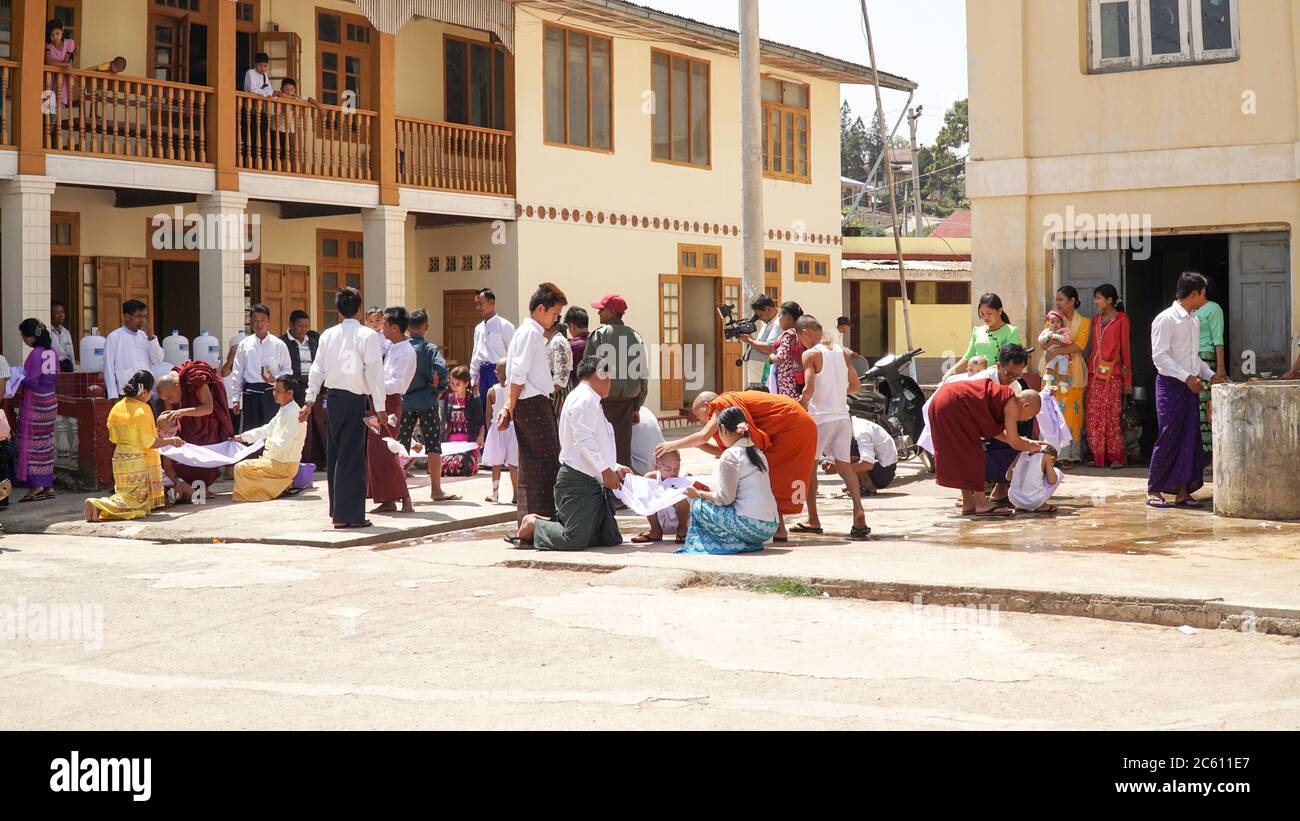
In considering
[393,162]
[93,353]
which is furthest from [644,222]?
[93,353]

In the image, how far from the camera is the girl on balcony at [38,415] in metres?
12.6

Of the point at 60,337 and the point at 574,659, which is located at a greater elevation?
the point at 60,337

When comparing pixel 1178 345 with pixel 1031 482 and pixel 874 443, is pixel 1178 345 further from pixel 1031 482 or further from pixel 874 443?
pixel 874 443

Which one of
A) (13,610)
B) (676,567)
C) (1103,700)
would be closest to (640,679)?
(1103,700)

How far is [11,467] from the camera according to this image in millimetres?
13148

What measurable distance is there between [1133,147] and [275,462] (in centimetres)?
847

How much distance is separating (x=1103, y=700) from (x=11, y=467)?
11.0 m

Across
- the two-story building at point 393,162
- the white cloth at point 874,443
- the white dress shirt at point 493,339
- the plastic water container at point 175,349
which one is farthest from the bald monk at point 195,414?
the white cloth at point 874,443

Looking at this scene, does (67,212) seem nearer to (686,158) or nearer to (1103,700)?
(686,158)

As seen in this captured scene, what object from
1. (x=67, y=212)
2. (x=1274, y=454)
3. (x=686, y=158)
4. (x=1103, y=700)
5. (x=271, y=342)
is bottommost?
(x=1103, y=700)

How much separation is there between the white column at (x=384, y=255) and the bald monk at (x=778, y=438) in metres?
10.1

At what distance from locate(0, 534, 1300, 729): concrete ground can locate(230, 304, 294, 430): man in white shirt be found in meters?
5.57

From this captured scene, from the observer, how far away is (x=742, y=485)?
8797 millimetres

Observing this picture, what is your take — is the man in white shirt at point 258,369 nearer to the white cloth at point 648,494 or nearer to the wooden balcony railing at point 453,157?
the wooden balcony railing at point 453,157
